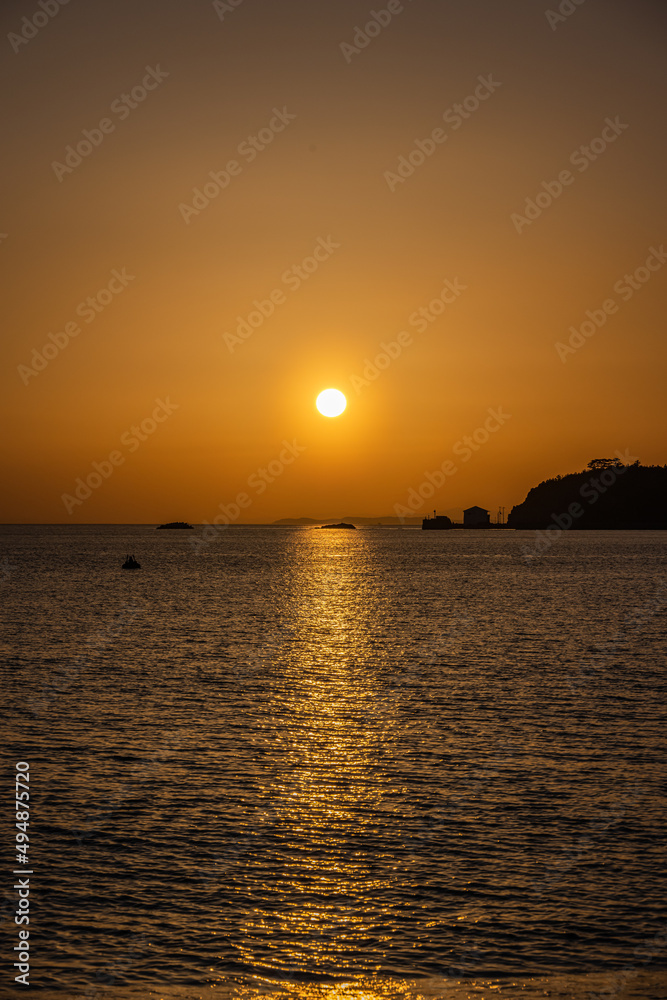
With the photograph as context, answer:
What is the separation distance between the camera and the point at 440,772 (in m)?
28.3

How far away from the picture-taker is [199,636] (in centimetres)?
6619

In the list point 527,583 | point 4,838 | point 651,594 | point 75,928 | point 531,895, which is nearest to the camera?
point 75,928

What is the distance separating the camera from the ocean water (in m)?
16.2

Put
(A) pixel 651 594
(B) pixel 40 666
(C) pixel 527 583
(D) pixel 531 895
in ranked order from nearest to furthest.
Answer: (D) pixel 531 895 → (B) pixel 40 666 → (A) pixel 651 594 → (C) pixel 527 583

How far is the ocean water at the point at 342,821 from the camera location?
16.2 meters

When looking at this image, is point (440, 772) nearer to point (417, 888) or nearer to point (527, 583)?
point (417, 888)

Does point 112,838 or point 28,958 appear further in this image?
point 112,838

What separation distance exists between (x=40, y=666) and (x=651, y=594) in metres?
77.0

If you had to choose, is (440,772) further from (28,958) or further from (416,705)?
(28,958)

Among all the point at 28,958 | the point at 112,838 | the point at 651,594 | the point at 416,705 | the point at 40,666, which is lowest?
the point at 28,958

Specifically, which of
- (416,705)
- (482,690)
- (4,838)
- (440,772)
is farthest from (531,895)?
(482,690)

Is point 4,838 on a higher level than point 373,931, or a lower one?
higher

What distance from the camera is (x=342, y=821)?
2355 centimetres

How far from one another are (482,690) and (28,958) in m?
30.2
